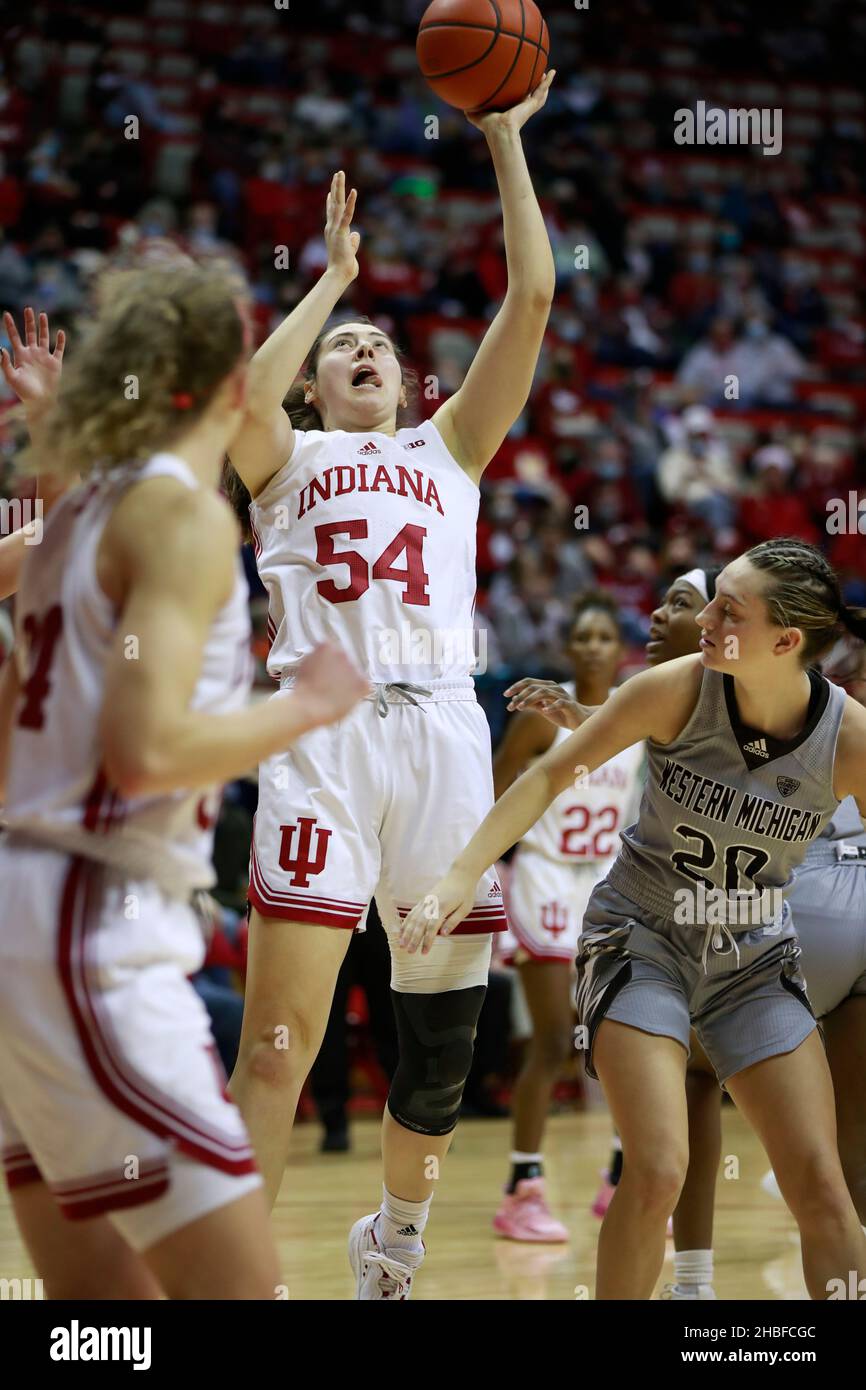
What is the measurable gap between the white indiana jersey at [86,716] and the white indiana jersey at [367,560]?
1.42m

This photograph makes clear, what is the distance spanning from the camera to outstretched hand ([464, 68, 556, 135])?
4051 millimetres

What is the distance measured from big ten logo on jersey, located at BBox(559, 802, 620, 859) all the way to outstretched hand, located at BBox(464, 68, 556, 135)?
3347 mm

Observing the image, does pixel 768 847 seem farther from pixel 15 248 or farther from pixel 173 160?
pixel 173 160

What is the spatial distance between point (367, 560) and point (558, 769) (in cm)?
70

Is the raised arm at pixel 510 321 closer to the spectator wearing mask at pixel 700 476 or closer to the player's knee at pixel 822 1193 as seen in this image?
the player's knee at pixel 822 1193

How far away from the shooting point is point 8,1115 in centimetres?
243

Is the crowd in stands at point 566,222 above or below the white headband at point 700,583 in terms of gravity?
above

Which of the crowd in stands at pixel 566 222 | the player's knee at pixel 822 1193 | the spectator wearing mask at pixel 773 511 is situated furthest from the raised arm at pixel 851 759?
the spectator wearing mask at pixel 773 511

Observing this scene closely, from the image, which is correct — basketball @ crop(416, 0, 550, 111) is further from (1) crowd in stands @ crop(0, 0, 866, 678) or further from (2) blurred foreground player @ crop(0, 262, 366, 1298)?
(1) crowd in stands @ crop(0, 0, 866, 678)

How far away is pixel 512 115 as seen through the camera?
13.4ft

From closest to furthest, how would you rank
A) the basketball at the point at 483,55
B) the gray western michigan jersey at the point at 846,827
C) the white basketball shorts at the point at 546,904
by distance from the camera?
the basketball at the point at 483,55, the gray western michigan jersey at the point at 846,827, the white basketball shorts at the point at 546,904

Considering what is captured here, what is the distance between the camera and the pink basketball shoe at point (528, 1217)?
5777 mm

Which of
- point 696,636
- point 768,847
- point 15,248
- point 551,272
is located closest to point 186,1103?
point 768,847
